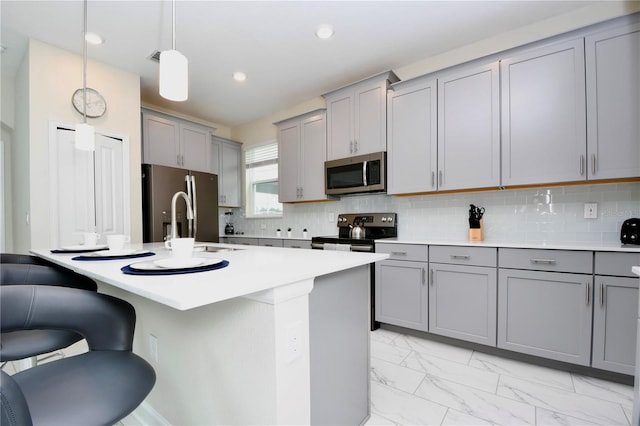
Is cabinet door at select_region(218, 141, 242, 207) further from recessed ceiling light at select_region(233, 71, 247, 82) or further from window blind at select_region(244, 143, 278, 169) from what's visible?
recessed ceiling light at select_region(233, 71, 247, 82)

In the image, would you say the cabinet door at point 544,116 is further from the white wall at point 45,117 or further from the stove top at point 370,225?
the white wall at point 45,117

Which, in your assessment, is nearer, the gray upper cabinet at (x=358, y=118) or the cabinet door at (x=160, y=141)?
the gray upper cabinet at (x=358, y=118)

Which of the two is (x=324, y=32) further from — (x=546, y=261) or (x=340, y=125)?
(x=546, y=261)

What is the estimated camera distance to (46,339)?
1.25m

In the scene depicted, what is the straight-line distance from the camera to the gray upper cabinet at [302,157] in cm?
366

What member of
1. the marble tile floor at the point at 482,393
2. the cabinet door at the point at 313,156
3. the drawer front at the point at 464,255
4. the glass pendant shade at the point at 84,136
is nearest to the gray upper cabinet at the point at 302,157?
the cabinet door at the point at 313,156

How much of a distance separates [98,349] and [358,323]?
1059 millimetres

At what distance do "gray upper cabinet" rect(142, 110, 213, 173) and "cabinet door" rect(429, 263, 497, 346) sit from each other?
11.4 ft

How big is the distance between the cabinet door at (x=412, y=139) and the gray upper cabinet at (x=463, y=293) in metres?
0.72

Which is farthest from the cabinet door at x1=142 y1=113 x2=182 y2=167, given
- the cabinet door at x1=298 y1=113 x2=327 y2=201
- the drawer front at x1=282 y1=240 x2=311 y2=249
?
the drawer front at x1=282 y1=240 x2=311 y2=249

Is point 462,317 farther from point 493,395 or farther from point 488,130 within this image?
point 488,130

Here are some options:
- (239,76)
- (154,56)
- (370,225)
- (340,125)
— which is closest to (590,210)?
(370,225)

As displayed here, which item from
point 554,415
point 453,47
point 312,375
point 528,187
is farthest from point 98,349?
point 453,47

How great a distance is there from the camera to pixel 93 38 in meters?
2.61
